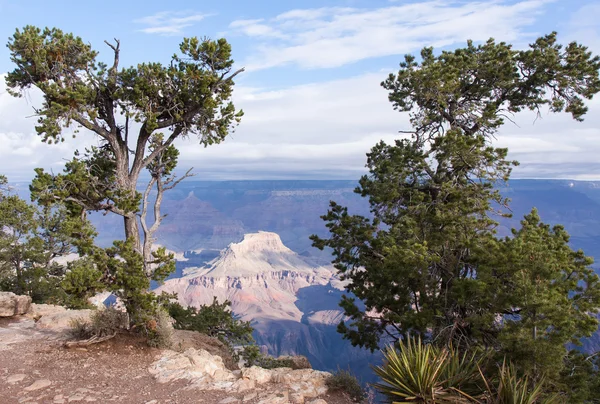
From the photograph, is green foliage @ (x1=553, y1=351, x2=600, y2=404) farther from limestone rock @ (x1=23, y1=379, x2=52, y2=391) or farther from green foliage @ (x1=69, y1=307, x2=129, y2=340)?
limestone rock @ (x1=23, y1=379, x2=52, y2=391)

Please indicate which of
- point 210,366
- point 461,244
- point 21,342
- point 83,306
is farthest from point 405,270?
point 83,306

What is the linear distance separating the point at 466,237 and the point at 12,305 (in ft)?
51.5

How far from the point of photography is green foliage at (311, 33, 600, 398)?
9070 mm

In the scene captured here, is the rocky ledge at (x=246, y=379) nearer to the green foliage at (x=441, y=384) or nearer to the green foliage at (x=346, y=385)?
the green foliage at (x=346, y=385)

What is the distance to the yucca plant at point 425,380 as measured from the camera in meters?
6.95

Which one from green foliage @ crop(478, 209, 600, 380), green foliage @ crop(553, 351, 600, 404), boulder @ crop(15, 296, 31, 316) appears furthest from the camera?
boulder @ crop(15, 296, 31, 316)

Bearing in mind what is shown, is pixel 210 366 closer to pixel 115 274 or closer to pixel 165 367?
pixel 165 367

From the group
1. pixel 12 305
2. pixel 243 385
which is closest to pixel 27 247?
pixel 12 305

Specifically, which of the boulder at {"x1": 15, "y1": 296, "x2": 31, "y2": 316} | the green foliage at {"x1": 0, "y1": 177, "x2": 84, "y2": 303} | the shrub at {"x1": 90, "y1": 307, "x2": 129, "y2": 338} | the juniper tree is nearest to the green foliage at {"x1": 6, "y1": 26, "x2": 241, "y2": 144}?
the juniper tree

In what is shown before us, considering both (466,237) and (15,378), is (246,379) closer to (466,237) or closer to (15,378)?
(15,378)

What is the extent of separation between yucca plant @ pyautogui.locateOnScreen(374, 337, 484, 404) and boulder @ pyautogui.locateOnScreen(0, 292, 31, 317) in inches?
536

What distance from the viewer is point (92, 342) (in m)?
10.3

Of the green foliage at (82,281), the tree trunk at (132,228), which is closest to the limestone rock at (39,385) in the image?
the green foliage at (82,281)

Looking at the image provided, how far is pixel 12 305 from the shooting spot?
14906 mm
